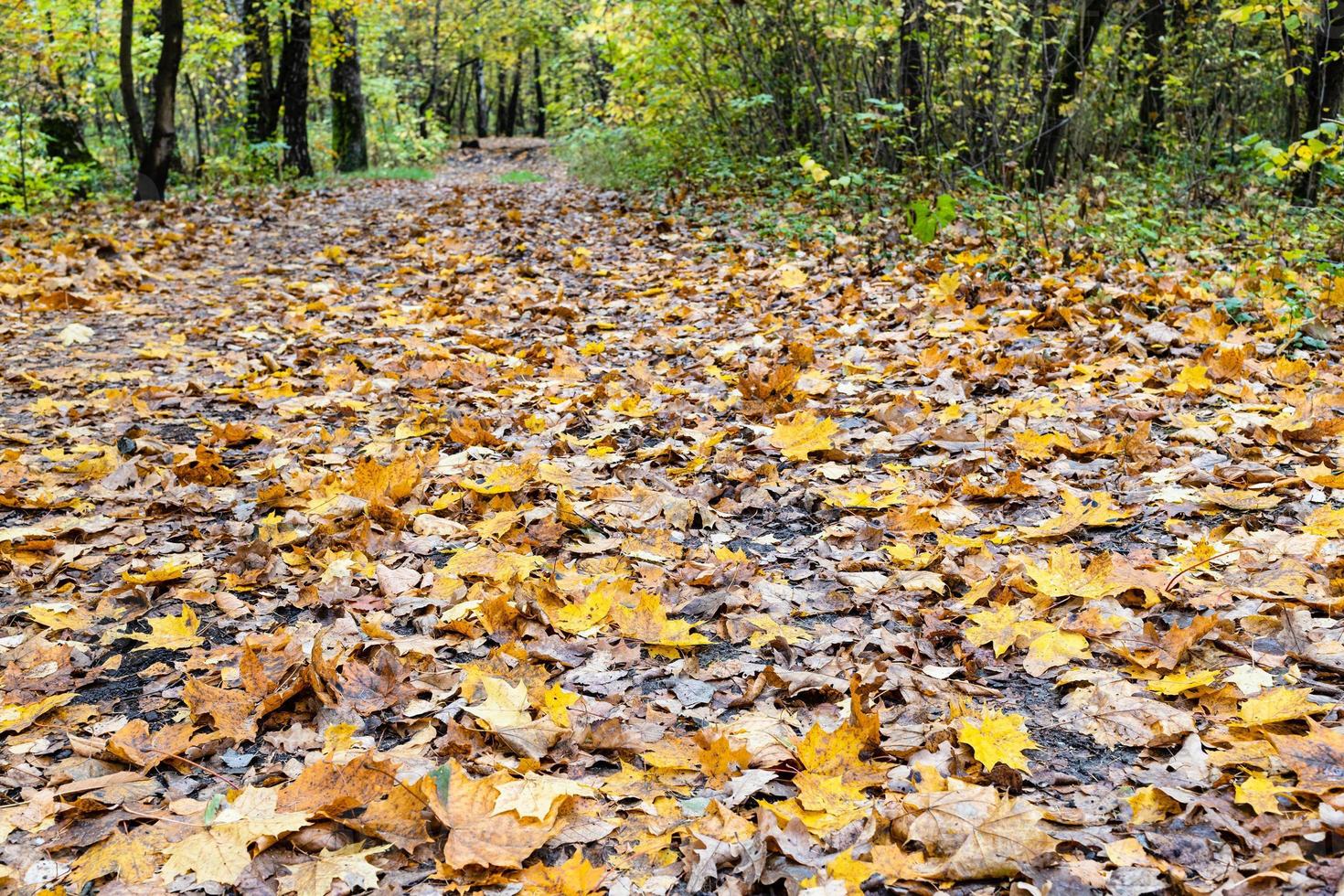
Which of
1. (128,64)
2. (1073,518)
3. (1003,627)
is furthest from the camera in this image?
(128,64)

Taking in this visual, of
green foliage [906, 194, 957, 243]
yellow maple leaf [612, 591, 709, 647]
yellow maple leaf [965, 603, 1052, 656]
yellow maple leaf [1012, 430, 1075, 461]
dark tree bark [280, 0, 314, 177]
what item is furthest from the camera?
dark tree bark [280, 0, 314, 177]

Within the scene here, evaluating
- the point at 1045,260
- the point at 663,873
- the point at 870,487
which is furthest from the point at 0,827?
the point at 1045,260

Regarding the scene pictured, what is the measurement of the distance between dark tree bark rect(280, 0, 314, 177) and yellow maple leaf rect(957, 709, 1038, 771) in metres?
15.3

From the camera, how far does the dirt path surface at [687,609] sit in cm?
180

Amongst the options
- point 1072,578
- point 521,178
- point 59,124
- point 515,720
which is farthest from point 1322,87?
point 59,124

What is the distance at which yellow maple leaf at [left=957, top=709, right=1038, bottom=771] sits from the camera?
6.43ft

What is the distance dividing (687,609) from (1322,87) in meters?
8.32

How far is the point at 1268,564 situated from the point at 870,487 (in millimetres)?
1294

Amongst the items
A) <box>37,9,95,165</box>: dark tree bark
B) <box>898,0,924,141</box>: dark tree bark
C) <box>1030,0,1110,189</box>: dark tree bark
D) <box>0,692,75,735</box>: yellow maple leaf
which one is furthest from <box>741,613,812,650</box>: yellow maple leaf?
<box>37,9,95,165</box>: dark tree bark

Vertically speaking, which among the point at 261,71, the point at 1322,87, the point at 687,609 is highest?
the point at 261,71

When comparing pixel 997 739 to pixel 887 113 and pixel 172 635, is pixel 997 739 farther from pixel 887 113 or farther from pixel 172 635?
pixel 887 113

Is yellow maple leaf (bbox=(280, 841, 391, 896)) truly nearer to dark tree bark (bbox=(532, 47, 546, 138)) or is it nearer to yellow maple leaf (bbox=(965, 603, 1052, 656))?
yellow maple leaf (bbox=(965, 603, 1052, 656))

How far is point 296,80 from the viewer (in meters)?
15.5

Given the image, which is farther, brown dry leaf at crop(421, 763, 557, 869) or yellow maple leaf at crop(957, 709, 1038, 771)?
yellow maple leaf at crop(957, 709, 1038, 771)
